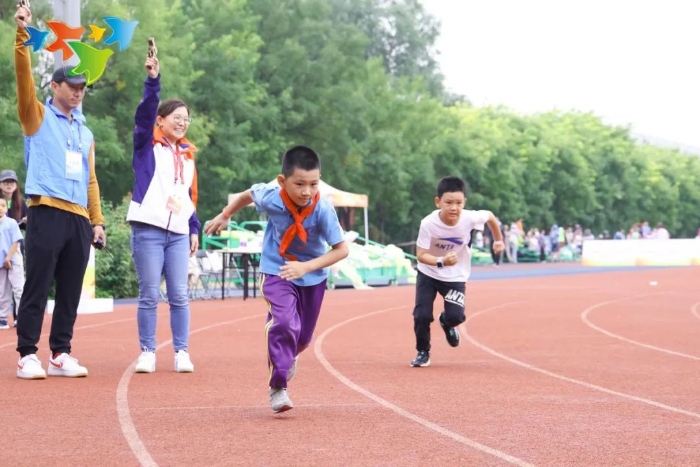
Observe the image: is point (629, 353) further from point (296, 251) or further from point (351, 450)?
point (351, 450)

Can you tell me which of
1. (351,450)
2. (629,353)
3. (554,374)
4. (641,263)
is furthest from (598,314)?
(641,263)

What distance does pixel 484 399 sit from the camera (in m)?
8.28

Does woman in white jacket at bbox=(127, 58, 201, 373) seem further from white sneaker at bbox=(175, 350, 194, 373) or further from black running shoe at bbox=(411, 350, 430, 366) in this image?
black running shoe at bbox=(411, 350, 430, 366)

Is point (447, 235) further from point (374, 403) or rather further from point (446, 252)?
point (374, 403)

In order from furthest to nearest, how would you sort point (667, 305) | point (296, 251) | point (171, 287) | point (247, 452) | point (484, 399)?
point (667, 305) < point (171, 287) < point (484, 399) < point (296, 251) < point (247, 452)

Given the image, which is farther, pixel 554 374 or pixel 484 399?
pixel 554 374

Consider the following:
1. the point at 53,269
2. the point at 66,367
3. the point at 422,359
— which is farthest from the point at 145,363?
the point at 422,359

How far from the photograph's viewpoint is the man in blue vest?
886 centimetres

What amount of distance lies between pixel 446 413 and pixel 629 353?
5.11m

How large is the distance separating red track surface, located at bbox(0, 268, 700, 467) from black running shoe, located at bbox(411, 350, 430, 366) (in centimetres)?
17

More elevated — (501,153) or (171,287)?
(501,153)

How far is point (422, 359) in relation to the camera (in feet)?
35.1

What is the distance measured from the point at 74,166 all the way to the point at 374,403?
8.92 ft

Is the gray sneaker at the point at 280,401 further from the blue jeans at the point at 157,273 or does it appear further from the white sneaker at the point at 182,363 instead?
the white sneaker at the point at 182,363
